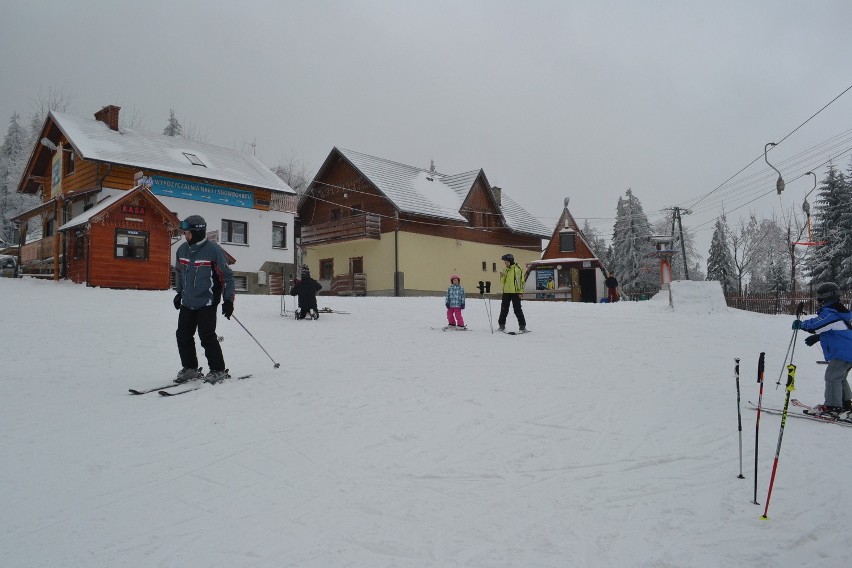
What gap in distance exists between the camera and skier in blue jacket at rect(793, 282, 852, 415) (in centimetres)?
618

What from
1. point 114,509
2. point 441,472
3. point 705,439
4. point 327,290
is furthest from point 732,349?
point 327,290

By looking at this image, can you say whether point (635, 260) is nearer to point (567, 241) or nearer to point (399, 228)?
point (567, 241)

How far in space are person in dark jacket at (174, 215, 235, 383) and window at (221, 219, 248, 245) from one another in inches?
851

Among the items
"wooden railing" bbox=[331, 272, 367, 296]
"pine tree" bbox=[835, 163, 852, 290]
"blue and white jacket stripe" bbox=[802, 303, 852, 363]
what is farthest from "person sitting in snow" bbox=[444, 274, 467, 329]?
"pine tree" bbox=[835, 163, 852, 290]

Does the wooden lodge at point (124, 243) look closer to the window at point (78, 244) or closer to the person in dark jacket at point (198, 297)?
the window at point (78, 244)

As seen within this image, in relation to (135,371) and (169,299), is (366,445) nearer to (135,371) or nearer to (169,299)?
(135,371)

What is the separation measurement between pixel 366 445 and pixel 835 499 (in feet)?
11.4

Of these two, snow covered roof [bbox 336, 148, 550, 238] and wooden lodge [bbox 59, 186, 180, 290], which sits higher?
snow covered roof [bbox 336, 148, 550, 238]

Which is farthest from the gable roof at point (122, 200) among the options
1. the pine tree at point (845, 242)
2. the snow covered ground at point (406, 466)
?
the pine tree at point (845, 242)

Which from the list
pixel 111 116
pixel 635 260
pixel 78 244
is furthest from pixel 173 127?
pixel 635 260

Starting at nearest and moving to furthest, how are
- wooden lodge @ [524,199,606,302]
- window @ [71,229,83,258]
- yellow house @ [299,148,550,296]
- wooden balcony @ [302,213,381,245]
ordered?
window @ [71,229,83,258] < wooden balcony @ [302,213,381,245] < yellow house @ [299,148,550,296] < wooden lodge @ [524,199,606,302]

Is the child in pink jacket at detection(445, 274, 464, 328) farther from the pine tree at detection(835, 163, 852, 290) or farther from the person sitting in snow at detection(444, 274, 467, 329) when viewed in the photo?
the pine tree at detection(835, 163, 852, 290)

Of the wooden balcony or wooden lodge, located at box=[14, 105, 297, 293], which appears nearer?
wooden lodge, located at box=[14, 105, 297, 293]

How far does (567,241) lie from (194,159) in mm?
22893
